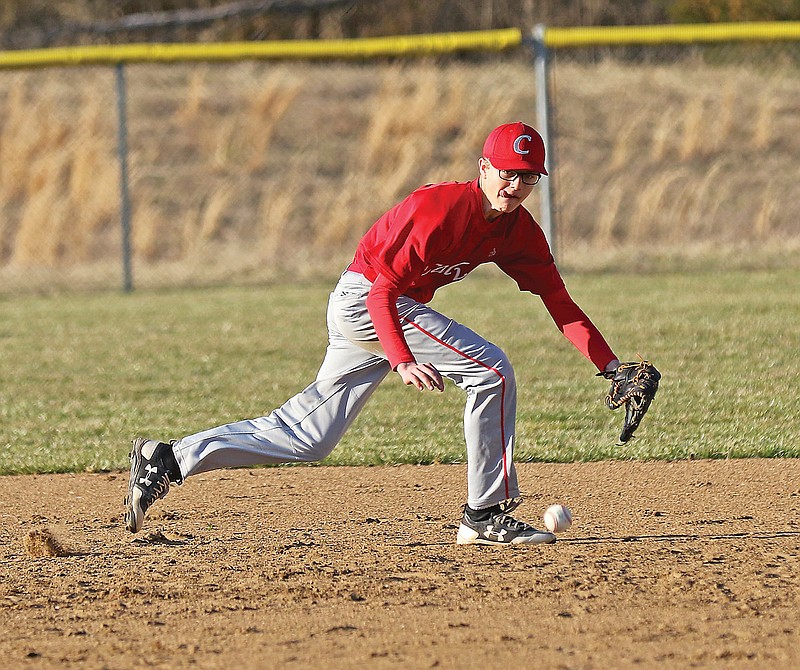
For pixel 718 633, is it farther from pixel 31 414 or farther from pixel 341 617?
pixel 31 414

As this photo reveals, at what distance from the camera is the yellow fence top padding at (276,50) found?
13030mm

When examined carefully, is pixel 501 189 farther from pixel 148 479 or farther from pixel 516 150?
pixel 148 479

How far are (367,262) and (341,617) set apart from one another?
137 cm

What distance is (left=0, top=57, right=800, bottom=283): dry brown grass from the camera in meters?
18.1

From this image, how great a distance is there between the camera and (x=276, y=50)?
43.0ft

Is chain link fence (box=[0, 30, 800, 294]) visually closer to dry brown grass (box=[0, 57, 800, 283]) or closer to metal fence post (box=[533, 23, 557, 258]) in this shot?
dry brown grass (box=[0, 57, 800, 283])

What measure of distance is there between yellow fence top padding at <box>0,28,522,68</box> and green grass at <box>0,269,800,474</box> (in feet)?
7.76

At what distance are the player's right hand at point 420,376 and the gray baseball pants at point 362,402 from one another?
0.26 m

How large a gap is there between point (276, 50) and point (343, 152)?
7.46 metres

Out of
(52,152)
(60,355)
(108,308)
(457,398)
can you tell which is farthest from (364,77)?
(457,398)

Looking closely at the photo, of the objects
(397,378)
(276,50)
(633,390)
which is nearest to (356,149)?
(276,50)

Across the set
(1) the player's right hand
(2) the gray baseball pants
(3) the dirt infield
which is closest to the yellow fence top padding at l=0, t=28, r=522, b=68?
(3) the dirt infield

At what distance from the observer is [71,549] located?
4.89 metres

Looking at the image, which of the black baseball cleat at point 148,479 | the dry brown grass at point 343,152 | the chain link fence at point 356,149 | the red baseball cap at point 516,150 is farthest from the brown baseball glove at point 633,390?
the dry brown grass at point 343,152
